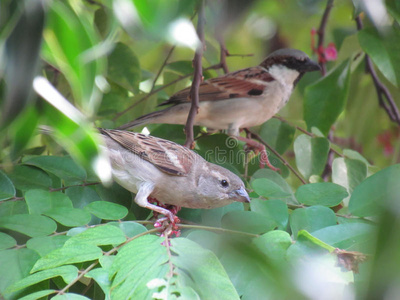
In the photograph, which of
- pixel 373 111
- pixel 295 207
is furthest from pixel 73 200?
pixel 373 111

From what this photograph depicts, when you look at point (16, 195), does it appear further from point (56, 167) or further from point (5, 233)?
point (5, 233)

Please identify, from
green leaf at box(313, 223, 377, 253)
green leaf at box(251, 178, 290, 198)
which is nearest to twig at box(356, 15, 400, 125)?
green leaf at box(251, 178, 290, 198)

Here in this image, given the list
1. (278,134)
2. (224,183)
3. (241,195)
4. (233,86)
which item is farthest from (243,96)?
(241,195)

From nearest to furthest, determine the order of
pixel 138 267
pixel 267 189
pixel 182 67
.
→ pixel 138 267
pixel 267 189
pixel 182 67

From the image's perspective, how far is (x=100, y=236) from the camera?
6.56ft

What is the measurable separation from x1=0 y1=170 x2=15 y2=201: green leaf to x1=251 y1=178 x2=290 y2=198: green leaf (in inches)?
46.0

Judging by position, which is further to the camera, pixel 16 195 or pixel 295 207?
pixel 16 195

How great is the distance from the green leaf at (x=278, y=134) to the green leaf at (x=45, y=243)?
202 centimetres

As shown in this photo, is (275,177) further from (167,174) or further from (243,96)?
(243,96)

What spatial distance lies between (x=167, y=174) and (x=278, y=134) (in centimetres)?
112

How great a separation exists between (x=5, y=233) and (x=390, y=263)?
191 cm

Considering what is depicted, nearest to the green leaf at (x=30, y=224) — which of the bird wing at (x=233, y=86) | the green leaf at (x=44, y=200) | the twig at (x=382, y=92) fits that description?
the green leaf at (x=44, y=200)

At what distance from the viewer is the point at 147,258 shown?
180cm

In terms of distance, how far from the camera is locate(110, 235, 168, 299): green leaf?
1624 millimetres
